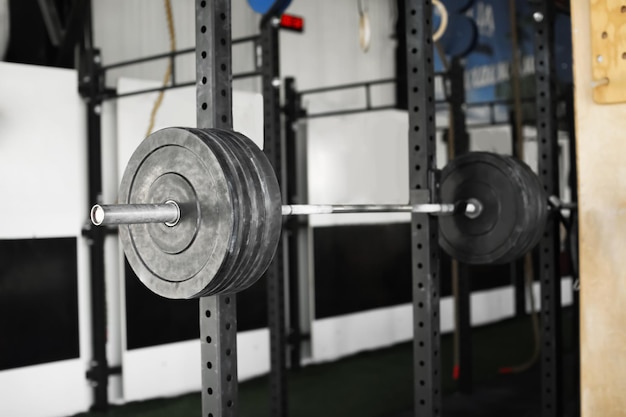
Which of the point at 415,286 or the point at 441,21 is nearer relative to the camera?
the point at 415,286

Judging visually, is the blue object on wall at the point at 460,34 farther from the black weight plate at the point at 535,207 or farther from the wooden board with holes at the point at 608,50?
the wooden board with holes at the point at 608,50

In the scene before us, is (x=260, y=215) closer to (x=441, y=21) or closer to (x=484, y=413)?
(x=484, y=413)

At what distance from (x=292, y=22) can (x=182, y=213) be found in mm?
3599

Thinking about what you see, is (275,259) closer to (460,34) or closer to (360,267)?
(360,267)

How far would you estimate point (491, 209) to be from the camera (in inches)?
98.0

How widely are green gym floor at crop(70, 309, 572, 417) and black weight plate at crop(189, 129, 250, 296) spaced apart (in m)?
2.47

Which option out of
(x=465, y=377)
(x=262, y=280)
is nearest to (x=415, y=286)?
(x=465, y=377)

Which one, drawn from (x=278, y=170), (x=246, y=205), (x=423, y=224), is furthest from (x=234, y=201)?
(x=278, y=170)

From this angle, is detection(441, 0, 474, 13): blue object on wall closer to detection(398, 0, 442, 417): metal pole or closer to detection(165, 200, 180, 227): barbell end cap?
detection(398, 0, 442, 417): metal pole

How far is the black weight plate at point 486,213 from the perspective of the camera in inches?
97.5

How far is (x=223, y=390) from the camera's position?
5.21 ft

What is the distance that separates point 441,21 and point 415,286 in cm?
256

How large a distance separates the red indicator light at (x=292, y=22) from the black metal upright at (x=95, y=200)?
4.88 ft

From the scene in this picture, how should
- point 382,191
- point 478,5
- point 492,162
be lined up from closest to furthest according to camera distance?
1. point 492,162
2. point 382,191
3. point 478,5
